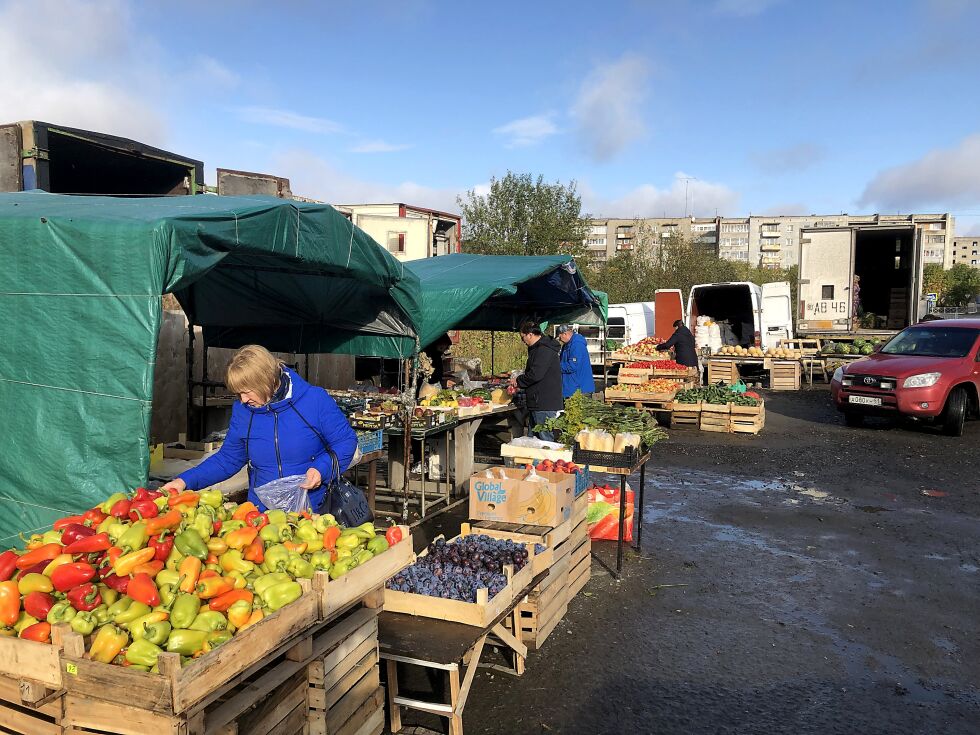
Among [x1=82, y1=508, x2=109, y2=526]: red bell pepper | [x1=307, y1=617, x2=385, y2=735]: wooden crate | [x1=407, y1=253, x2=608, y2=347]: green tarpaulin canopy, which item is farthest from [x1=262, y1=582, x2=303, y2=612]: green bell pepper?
[x1=407, y1=253, x2=608, y2=347]: green tarpaulin canopy

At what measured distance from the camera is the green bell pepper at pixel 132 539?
289 cm

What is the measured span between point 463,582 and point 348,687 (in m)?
0.92

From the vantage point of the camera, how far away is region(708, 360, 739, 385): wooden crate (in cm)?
1823

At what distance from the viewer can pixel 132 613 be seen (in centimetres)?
256

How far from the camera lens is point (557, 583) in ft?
16.8

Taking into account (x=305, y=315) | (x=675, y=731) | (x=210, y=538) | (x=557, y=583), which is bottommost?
(x=675, y=731)

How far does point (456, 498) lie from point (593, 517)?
228 cm

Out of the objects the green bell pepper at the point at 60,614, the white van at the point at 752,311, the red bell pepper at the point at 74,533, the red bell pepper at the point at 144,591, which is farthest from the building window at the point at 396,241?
the green bell pepper at the point at 60,614

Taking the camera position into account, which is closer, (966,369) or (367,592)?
(367,592)

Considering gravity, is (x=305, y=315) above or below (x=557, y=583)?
above

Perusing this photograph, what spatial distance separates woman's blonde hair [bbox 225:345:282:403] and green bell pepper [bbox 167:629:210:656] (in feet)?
5.24

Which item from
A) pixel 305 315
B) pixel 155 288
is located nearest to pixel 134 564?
pixel 155 288

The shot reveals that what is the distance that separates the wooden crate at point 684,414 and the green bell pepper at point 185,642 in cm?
1240

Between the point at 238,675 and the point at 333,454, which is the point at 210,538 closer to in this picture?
the point at 238,675
